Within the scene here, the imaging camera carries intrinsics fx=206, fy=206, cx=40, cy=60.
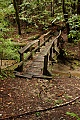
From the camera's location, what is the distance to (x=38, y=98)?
27.2 ft

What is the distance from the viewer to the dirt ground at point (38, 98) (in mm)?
7105

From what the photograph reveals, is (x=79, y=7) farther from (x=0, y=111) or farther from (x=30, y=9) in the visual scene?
(x=0, y=111)

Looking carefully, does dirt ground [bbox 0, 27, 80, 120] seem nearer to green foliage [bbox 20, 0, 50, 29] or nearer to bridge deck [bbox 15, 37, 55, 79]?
bridge deck [bbox 15, 37, 55, 79]

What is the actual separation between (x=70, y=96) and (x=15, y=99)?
2370 millimetres

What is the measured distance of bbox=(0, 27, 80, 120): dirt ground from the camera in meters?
7.11

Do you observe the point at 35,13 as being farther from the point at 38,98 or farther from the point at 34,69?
the point at 38,98

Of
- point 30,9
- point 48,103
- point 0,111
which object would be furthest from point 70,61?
point 30,9

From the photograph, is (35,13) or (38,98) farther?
(35,13)

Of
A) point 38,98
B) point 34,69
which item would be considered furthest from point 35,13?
point 38,98

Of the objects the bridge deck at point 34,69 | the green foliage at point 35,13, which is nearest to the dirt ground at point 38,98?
the bridge deck at point 34,69

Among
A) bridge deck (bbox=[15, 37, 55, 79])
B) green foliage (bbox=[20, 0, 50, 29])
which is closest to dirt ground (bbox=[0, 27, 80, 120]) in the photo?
Answer: bridge deck (bbox=[15, 37, 55, 79])

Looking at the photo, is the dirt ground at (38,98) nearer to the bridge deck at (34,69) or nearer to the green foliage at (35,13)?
the bridge deck at (34,69)

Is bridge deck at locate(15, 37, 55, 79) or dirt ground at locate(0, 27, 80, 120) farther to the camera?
bridge deck at locate(15, 37, 55, 79)

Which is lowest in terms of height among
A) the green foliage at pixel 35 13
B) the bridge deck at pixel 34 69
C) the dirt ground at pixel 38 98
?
the dirt ground at pixel 38 98
